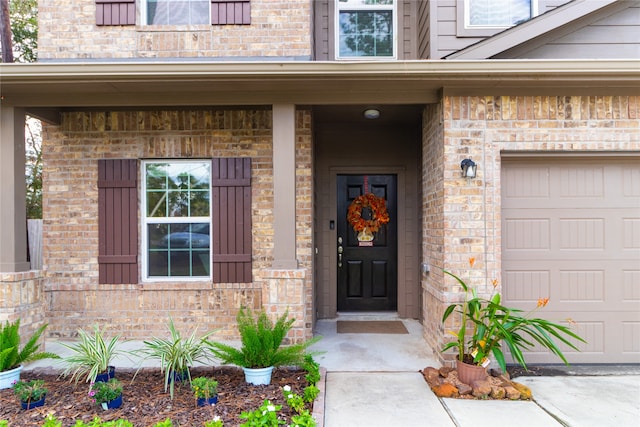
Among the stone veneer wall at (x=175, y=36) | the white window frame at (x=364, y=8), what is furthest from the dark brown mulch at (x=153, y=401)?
the white window frame at (x=364, y=8)

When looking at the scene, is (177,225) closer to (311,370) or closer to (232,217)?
(232,217)

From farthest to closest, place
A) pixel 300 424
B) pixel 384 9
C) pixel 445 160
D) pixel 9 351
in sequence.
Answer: pixel 384 9
pixel 445 160
pixel 9 351
pixel 300 424

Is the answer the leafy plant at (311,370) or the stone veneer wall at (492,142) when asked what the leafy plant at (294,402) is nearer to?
the leafy plant at (311,370)

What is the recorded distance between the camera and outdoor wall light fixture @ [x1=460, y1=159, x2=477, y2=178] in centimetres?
338

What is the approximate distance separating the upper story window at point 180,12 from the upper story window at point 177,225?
1657mm

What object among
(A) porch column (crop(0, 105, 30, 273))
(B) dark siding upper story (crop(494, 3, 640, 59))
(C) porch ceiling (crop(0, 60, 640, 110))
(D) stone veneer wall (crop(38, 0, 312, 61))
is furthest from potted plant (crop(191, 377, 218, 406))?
(B) dark siding upper story (crop(494, 3, 640, 59))

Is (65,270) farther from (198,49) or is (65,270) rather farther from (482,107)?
(482,107)

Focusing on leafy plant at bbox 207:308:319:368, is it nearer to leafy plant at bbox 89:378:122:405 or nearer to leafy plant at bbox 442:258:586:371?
leafy plant at bbox 89:378:122:405

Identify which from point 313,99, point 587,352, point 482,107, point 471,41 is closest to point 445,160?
point 482,107

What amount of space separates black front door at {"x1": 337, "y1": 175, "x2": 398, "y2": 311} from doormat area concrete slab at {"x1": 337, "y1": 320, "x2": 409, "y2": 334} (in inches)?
15.2

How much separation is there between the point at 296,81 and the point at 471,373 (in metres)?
2.96

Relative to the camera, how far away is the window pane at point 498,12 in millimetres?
4180

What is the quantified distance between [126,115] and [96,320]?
2392mm

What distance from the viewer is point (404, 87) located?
11.6 feet
